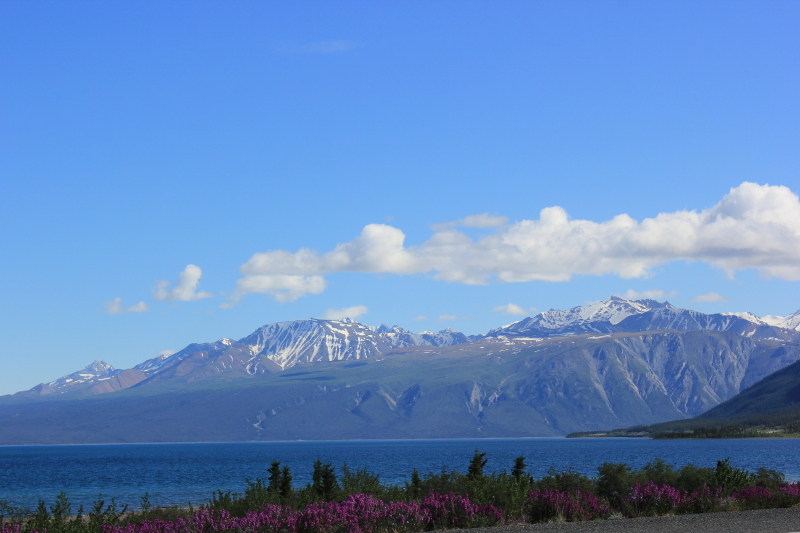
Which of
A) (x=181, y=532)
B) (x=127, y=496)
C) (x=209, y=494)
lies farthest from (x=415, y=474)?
(x=127, y=496)

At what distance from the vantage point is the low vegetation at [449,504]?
24.8m

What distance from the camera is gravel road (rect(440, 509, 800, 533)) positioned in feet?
78.2

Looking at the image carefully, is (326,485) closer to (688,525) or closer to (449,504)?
(449,504)

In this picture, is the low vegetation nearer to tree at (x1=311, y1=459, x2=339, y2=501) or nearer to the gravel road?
tree at (x1=311, y1=459, x2=339, y2=501)

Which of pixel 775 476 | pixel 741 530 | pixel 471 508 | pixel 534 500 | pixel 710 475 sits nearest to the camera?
pixel 741 530

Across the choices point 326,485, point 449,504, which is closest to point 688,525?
point 449,504

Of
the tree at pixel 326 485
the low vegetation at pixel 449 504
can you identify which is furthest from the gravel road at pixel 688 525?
the tree at pixel 326 485

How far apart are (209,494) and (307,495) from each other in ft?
187

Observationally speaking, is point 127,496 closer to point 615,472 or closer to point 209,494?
point 209,494

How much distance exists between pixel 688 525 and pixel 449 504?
747 centimetres

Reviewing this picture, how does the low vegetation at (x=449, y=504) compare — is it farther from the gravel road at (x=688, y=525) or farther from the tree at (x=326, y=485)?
the gravel road at (x=688, y=525)

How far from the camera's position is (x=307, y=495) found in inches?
1405

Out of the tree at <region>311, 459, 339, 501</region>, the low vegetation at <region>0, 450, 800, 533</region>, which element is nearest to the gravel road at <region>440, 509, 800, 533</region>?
the low vegetation at <region>0, 450, 800, 533</region>

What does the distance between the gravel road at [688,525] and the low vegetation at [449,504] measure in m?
2.33
